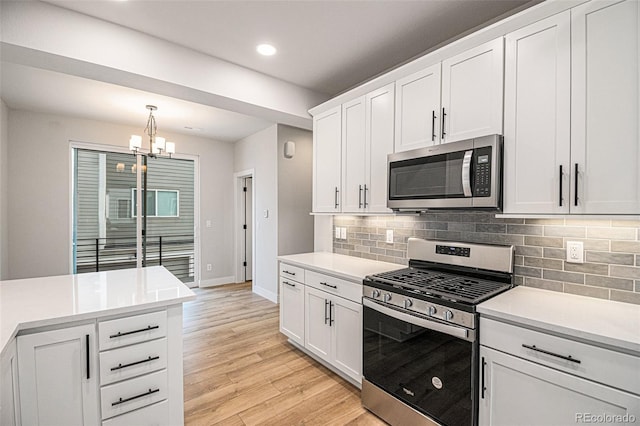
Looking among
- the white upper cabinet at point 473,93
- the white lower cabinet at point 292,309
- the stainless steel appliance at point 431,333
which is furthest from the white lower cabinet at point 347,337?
the white upper cabinet at point 473,93

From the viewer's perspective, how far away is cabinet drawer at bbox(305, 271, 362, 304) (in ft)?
7.39

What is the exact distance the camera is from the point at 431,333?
1.73 metres

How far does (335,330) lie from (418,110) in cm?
184

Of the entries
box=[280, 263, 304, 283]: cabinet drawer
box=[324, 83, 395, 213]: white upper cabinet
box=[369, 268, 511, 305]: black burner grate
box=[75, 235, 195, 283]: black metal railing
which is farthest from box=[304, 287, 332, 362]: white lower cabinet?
box=[75, 235, 195, 283]: black metal railing

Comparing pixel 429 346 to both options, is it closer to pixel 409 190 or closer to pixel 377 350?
pixel 377 350

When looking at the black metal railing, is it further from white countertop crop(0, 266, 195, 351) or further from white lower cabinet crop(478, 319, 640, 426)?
white lower cabinet crop(478, 319, 640, 426)

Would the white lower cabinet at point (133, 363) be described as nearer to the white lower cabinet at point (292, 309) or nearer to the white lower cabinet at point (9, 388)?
the white lower cabinet at point (9, 388)

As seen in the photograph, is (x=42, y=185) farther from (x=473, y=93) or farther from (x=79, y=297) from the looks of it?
(x=473, y=93)

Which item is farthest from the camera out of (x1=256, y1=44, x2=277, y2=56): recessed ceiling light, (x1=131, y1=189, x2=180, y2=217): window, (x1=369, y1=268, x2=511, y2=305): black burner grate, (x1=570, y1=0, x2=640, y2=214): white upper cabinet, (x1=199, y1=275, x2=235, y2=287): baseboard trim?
(x1=199, y1=275, x2=235, y2=287): baseboard trim

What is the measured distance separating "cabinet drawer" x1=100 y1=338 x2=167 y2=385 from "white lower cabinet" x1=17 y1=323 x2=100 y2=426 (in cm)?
5

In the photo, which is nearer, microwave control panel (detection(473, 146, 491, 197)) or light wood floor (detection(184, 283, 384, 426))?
microwave control panel (detection(473, 146, 491, 197))

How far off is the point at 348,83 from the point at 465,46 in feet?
5.08

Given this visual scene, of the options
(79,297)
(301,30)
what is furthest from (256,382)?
(301,30)

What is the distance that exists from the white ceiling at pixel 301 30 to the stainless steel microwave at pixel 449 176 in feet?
3.18
